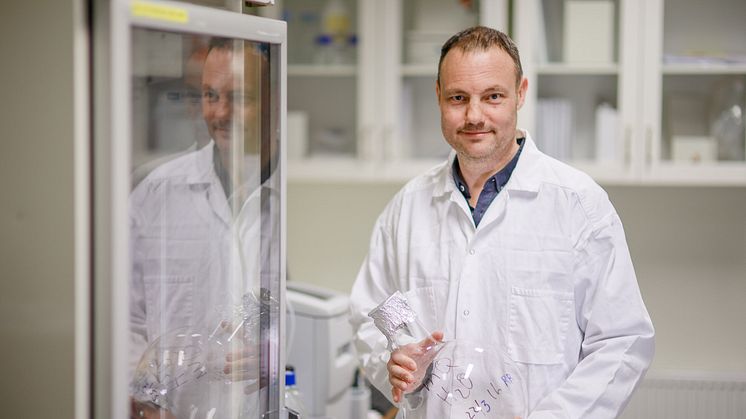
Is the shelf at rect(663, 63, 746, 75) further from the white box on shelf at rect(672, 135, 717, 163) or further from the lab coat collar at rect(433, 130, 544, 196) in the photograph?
the lab coat collar at rect(433, 130, 544, 196)

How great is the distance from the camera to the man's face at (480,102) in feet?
4.92

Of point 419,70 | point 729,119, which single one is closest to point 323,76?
point 419,70

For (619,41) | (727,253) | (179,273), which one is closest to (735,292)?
(727,253)

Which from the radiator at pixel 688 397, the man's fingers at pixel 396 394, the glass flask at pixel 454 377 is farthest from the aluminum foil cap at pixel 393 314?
the radiator at pixel 688 397

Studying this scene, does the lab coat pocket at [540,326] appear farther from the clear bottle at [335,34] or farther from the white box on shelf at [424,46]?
the clear bottle at [335,34]

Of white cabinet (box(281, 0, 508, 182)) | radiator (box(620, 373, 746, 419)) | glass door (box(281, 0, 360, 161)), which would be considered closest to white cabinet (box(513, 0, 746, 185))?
white cabinet (box(281, 0, 508, 182))

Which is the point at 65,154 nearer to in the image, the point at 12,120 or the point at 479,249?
the point at 12,120

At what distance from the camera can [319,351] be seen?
Result: 6.24 feet

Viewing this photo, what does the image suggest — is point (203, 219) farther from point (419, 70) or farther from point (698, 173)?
point (698, 173)

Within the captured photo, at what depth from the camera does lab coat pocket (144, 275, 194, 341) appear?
103cm

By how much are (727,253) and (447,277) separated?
5.39 ft

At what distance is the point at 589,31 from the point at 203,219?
174 cm

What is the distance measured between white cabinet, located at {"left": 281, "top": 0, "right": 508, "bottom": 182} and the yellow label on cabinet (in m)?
1.66

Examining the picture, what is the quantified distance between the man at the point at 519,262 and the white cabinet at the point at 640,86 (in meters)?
0.96
